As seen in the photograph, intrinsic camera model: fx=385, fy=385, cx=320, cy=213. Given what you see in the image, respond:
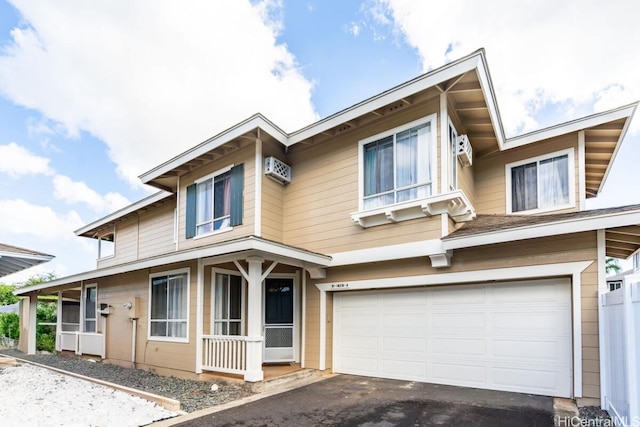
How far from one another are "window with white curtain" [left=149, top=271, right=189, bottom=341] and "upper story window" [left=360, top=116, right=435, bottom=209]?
4.77m

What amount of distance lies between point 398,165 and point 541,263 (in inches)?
115

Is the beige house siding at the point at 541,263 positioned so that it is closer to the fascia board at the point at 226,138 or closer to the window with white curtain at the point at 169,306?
the fascia board at the point at 226,138

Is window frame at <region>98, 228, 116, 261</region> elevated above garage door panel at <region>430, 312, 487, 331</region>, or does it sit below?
above

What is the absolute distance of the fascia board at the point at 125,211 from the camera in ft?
38.3

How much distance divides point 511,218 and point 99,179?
83.8ft

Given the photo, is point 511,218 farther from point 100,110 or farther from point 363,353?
point 100,110

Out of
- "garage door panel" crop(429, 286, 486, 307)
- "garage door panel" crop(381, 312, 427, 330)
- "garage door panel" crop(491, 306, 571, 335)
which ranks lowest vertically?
"garage door panel" crop(381, 312, 427, 330)

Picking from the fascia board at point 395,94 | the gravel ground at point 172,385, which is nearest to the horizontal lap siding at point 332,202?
the fascia board at point 395,94

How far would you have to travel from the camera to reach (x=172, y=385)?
755 centimetres

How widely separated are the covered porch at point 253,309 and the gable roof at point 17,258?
3.72 meters

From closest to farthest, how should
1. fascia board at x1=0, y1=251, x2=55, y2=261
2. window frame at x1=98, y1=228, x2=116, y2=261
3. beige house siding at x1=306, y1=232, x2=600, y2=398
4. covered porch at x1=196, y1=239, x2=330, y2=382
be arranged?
1. beige house siding at x1=306, y1=232, x2=600, y2=398
2. covered porch at x1=196, y1=239, x2=330, y2=382
3. fascia board at x1=0, y1=251, x2=55, y2=261
4. window frame at x1=98, y1=228, x2=116, y2=261

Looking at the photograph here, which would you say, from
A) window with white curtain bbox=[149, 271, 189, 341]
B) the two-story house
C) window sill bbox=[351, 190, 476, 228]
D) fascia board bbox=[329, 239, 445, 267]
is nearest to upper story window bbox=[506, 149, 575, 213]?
the two-story house

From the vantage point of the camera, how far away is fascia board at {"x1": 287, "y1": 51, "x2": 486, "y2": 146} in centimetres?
627

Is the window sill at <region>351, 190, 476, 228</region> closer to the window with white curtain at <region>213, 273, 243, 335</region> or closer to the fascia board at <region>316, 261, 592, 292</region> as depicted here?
the fascia board at <region>316, 261, 592, 292</region>
